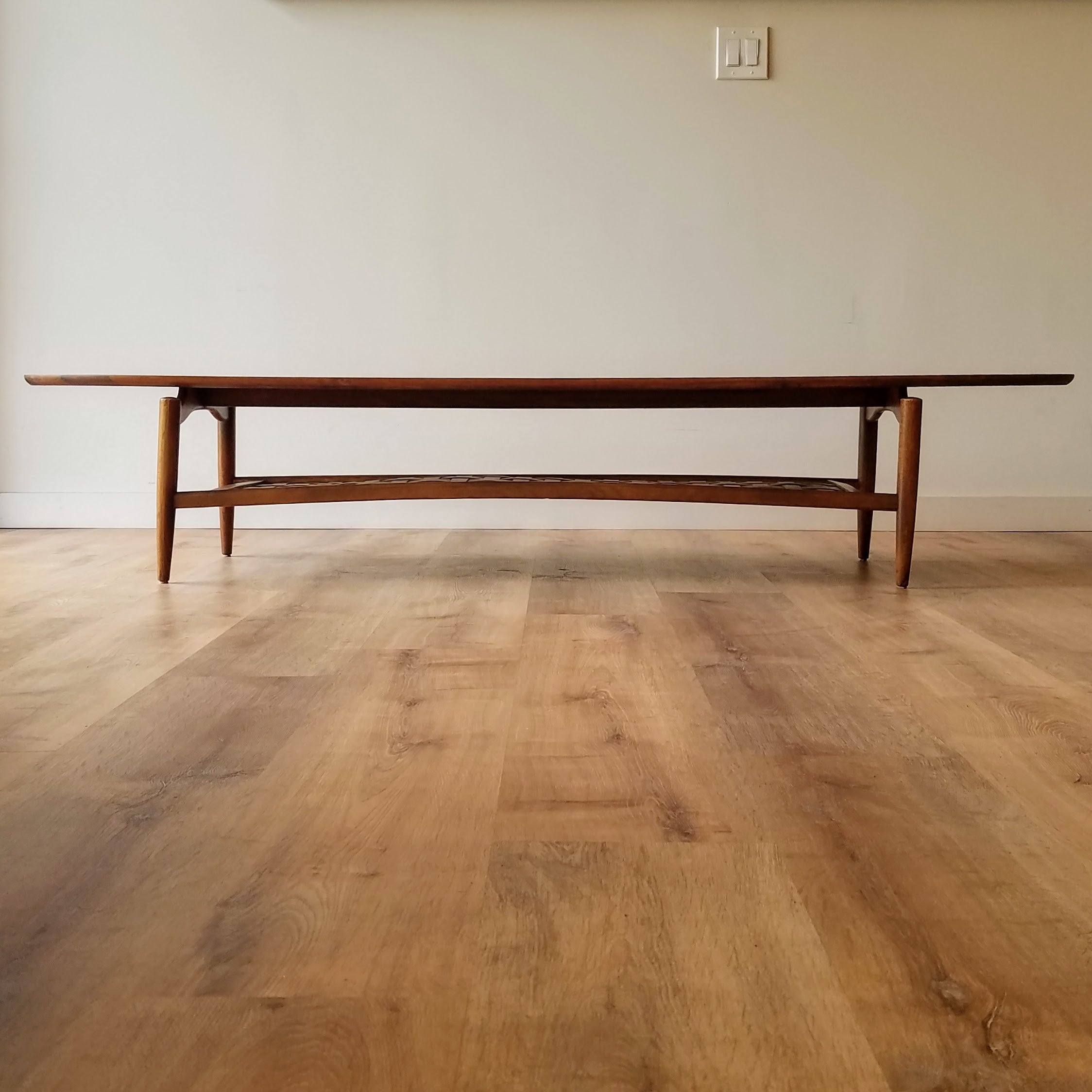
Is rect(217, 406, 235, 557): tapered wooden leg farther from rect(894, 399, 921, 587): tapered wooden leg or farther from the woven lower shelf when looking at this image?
rect(894, 399, 921, 587): tapered wooden leg

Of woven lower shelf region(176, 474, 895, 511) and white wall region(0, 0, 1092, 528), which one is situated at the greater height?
white wall region(0, 0, 1092, 528)

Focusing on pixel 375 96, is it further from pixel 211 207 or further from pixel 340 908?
pixel 340 908

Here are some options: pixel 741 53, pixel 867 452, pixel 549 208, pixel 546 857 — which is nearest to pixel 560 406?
Answer: pixel 867 452

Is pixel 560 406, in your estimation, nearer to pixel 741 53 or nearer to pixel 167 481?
pixel 167 481

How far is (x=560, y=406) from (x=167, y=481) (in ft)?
2.80

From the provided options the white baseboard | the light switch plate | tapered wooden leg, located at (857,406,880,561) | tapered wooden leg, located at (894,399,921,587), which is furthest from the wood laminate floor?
the light switch plate

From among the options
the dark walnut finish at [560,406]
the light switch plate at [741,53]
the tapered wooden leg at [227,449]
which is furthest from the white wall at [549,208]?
the dark walnut finish at [560,406]

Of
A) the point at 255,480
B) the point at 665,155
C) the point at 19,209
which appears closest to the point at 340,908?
the point at 255,480

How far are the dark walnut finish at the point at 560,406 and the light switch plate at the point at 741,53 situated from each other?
132 centimetres

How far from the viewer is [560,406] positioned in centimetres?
238

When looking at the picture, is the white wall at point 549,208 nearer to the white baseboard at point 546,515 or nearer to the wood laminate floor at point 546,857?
the white baseboard at point 546,515

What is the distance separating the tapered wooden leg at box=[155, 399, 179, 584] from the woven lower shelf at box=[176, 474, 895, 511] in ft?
0.09

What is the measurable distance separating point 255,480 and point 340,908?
1.83m

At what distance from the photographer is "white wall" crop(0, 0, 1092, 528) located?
315 cm
